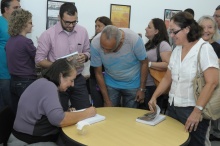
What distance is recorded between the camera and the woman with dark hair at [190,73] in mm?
1879

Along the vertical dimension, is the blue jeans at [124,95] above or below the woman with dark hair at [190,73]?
below

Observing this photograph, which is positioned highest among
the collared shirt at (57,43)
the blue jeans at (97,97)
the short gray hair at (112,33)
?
the short gray hair at (112,33)

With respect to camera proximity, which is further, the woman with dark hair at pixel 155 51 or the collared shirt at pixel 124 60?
the woman with dark hair at pixel 155 51

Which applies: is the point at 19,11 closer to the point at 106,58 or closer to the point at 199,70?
the point at 106,58

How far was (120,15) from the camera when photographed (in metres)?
4.27

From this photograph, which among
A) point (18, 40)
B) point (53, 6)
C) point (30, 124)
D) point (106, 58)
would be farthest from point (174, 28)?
point (53, 6)

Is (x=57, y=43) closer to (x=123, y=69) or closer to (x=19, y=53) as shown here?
(x=19, y=53)

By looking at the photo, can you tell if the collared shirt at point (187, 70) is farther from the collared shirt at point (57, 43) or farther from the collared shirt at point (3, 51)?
the collared shirt at point (3, 51)

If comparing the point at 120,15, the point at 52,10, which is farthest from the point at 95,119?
the point at 120,15

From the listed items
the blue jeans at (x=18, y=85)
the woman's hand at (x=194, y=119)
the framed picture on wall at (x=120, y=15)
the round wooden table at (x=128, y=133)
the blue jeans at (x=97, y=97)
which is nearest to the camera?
the round wooden table at (x=128, y=133)

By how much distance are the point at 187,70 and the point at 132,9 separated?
2.63 metres

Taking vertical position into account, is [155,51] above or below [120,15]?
below

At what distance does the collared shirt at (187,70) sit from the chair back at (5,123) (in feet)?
4.15

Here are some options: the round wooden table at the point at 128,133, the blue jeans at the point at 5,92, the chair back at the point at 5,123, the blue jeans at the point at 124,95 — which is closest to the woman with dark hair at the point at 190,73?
the round wooden table at the point at 128,133
